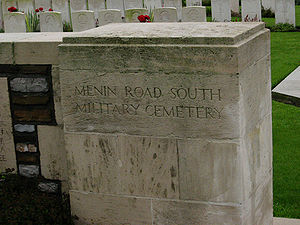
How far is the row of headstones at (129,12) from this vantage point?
8.93 m

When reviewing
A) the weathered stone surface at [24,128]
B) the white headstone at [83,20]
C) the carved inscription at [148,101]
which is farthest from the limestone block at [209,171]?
the white headstone at [83,20]

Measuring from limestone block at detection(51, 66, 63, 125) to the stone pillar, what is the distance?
0.28 m

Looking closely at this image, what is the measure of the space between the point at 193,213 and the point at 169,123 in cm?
53

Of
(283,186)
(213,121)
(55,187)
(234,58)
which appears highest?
(234,58)

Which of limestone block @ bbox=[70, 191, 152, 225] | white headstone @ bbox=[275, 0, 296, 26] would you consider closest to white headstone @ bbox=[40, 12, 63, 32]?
white headstone @ bbox=[275, 0, 296, 26]

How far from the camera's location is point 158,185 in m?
3.33

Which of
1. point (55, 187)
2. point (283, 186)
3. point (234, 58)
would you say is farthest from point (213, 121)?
point (283, 186)

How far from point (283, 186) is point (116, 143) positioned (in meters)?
1.80

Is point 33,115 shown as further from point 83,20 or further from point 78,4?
point 78,4

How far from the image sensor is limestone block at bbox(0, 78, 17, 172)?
3.88m

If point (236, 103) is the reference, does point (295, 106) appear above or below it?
below

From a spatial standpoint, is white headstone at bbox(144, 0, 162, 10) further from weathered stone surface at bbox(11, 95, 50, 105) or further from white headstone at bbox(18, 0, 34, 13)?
weathered stone surface at bbox(11, 95, 50, 105)

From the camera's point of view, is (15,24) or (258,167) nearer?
(258,167)

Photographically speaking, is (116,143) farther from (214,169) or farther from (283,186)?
(283,186)
